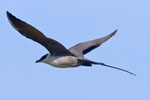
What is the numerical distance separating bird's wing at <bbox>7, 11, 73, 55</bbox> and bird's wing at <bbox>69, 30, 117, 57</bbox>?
44.8 inches

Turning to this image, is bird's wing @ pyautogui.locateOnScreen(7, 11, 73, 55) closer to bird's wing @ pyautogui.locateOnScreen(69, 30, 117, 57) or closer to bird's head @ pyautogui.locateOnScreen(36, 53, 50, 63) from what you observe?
bird's head @ pyautogui.locateOnScreen(36, 53, 50, 63)

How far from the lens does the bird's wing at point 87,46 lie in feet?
53.9

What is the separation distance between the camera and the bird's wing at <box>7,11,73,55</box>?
13570 millimetres

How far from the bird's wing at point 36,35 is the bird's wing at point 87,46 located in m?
1.14

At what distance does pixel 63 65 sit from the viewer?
14961 mm

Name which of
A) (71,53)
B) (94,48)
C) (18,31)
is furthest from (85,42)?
(18,31)

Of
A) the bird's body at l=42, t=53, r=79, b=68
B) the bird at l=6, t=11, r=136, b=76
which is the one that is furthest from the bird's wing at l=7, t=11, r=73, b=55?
the bird's body at l=42, t=53, r=79, b=68

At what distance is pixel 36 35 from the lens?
46.3ft

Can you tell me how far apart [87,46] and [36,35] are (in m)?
3.07

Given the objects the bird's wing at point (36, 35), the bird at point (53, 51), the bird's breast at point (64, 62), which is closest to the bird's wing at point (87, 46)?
the bird at point (53, 51)

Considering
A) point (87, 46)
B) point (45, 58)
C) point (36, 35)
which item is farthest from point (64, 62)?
point (87, 46)

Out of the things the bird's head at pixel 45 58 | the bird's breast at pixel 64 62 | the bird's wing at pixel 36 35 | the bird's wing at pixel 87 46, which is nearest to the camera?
the bird's wing at pixel 36 35

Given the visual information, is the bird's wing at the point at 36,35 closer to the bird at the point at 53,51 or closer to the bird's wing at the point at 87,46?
the bird at the point at 53,51

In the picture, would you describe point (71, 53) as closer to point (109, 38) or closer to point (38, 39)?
point (38, 39)
